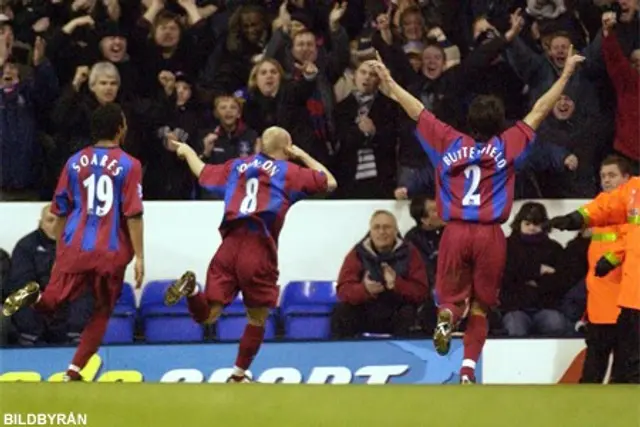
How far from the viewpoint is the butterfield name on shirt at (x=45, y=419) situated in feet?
28.4

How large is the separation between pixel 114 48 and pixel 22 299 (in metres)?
2.27

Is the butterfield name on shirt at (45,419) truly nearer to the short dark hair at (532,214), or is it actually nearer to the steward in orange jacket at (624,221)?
the steward in orange jacket at (624,221)

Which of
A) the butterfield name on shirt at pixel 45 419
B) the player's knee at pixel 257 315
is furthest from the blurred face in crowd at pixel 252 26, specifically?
the butterfield name on shirt at pixel 45 419

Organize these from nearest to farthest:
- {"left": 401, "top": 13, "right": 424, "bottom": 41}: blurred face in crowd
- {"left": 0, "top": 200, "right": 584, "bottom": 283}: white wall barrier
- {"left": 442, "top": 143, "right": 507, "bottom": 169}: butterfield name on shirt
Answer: {"left": 442, "top": 143, "right": 507, "bottom": 169}: butterfield name on shirt, {"left": 0, "top": 200, "right": 584, "bottom": 283}: white wall barrier, {"left": 401, "top": 13, "right": 424, "bottom": 41}: blurred face in crowd

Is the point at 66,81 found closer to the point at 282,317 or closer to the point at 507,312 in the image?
the point at 282,317

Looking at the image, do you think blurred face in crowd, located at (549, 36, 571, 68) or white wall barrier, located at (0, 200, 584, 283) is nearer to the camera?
white wall barrier, located at (0, 200, 584, 283)

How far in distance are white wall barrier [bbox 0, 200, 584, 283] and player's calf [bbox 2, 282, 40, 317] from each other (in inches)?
56.7

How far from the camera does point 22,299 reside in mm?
9492

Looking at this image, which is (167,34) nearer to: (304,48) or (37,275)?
(304,48)

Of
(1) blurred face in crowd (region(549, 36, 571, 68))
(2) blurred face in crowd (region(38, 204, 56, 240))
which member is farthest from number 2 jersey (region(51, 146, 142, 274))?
(1) blurred face in crowd (region(549, 36, 571, 68))

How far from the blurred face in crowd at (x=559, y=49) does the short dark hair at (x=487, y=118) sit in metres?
1.31

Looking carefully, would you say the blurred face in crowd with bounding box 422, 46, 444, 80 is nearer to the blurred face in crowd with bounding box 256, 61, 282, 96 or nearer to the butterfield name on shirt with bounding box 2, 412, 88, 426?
the blurred face in crowd with bounding box 256, 61, 282, 96

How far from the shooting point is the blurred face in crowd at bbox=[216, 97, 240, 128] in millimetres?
10852

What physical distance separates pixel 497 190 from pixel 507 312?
1293 millimetres
